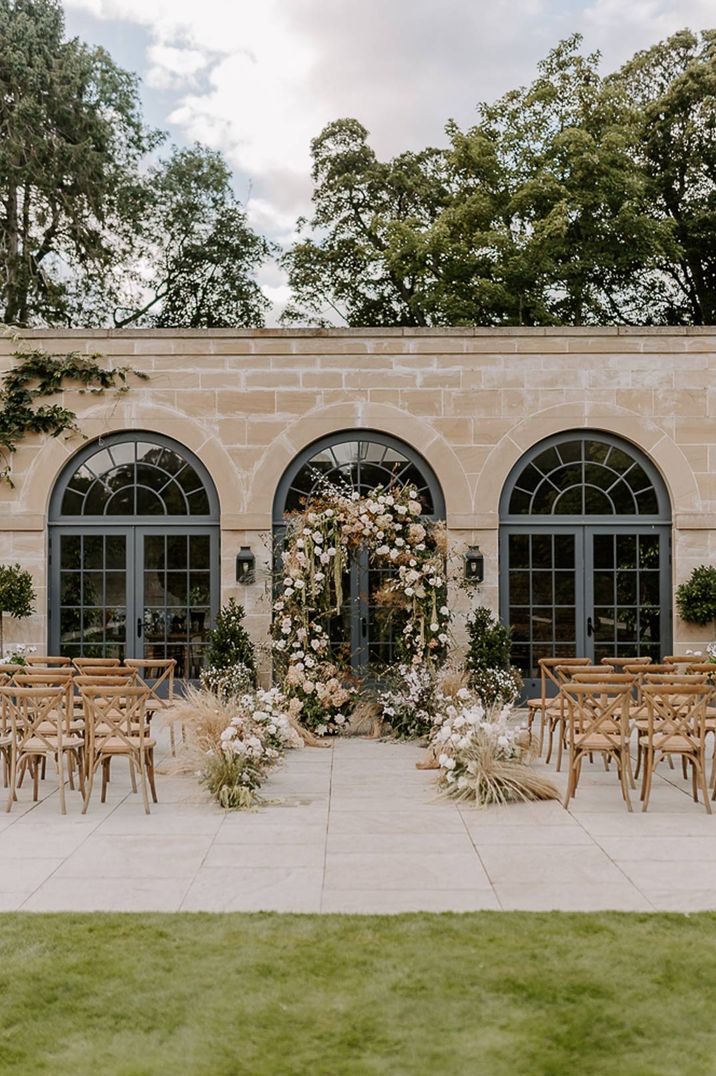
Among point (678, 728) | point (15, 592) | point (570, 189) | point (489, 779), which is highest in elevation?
point (570, 189)

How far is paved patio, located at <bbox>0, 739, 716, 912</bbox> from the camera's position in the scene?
16.7 feet

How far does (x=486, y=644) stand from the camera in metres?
11.5

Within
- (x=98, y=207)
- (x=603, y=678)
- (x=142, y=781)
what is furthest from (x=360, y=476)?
(x=98, y=207)

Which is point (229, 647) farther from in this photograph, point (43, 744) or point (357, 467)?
point (43, 744)

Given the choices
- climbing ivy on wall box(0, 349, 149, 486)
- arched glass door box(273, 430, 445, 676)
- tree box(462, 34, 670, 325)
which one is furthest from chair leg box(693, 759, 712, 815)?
tree box(462, 34, 670, 325)

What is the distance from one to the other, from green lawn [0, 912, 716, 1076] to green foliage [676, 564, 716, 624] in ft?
25.0

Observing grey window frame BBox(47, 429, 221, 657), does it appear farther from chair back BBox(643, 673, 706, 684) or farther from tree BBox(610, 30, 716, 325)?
tree BBox(610, 30, 716, 325)

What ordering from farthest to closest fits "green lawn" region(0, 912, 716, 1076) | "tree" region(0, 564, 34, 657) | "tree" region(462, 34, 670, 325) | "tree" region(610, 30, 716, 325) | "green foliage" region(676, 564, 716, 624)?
"tree" region(610, 30, 716, 325) < "tree" region(462, 34, 670, 325) < "green foliage" region(676, 564, 716, 624) < "tree" region(0, 564, 34, 657) < "green lawn" region(0, 912, 716, 1076)

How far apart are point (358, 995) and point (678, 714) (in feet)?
13.5

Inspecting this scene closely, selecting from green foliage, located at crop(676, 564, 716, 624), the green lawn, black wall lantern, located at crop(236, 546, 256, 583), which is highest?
black wall lantern, located at crop(236, 546, 256, 583)

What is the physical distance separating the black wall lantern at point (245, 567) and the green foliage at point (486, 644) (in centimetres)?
269

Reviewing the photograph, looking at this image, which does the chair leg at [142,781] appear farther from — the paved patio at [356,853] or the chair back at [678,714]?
the chair back at [678,714]

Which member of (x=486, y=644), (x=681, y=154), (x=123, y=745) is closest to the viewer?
(x=123, y=745)

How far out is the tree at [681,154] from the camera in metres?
21.9
